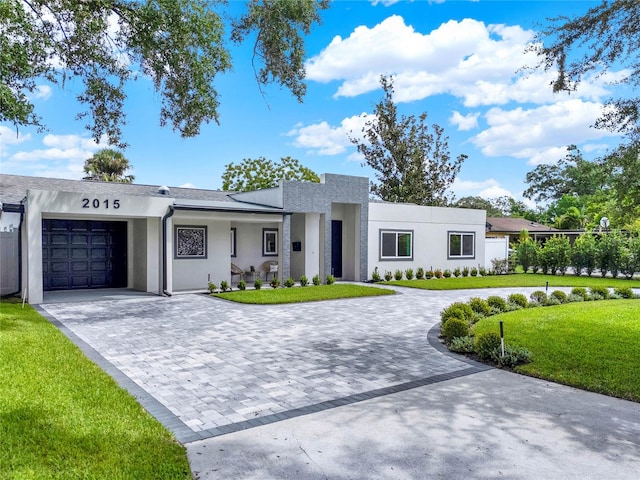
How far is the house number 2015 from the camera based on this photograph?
13.0 m

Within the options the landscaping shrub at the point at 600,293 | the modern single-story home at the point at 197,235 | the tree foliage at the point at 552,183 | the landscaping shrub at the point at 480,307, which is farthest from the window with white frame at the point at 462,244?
the tree foliage at the point at 552,183

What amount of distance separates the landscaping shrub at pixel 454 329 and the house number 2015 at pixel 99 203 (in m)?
10.2

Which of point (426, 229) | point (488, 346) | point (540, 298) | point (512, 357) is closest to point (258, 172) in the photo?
point (426, 229)

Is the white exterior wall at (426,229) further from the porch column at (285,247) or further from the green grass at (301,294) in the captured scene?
the porch column at (285,247)

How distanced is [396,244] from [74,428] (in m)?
18.1

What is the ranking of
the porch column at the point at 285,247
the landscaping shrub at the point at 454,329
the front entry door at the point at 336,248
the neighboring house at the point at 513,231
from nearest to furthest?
the landscaping shrub at the point at 454,329
the porch column at the point at 285,247
the front entry door at the point at 336,248
the neighboring house at the point at 513,231

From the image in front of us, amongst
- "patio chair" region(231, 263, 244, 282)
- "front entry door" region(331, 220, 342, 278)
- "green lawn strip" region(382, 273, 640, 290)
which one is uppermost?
"front entry door" region(331, 220, 342, 278)

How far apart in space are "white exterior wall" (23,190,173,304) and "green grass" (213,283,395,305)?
274 cm

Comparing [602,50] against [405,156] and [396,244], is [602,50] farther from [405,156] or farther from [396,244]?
[405,156]

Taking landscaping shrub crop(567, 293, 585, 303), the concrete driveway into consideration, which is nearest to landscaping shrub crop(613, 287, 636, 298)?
landscaping shrub crop(567, 293, 585, 303)

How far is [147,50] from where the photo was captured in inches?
345

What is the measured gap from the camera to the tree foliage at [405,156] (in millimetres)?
35938

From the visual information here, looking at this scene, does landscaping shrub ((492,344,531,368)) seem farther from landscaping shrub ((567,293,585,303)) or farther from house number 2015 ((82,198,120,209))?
house number 2015 ((82,198,120,209))

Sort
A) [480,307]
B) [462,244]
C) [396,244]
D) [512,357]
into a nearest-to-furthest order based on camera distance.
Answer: [512,357] → [480,307] → [396,244] → [462,244]
